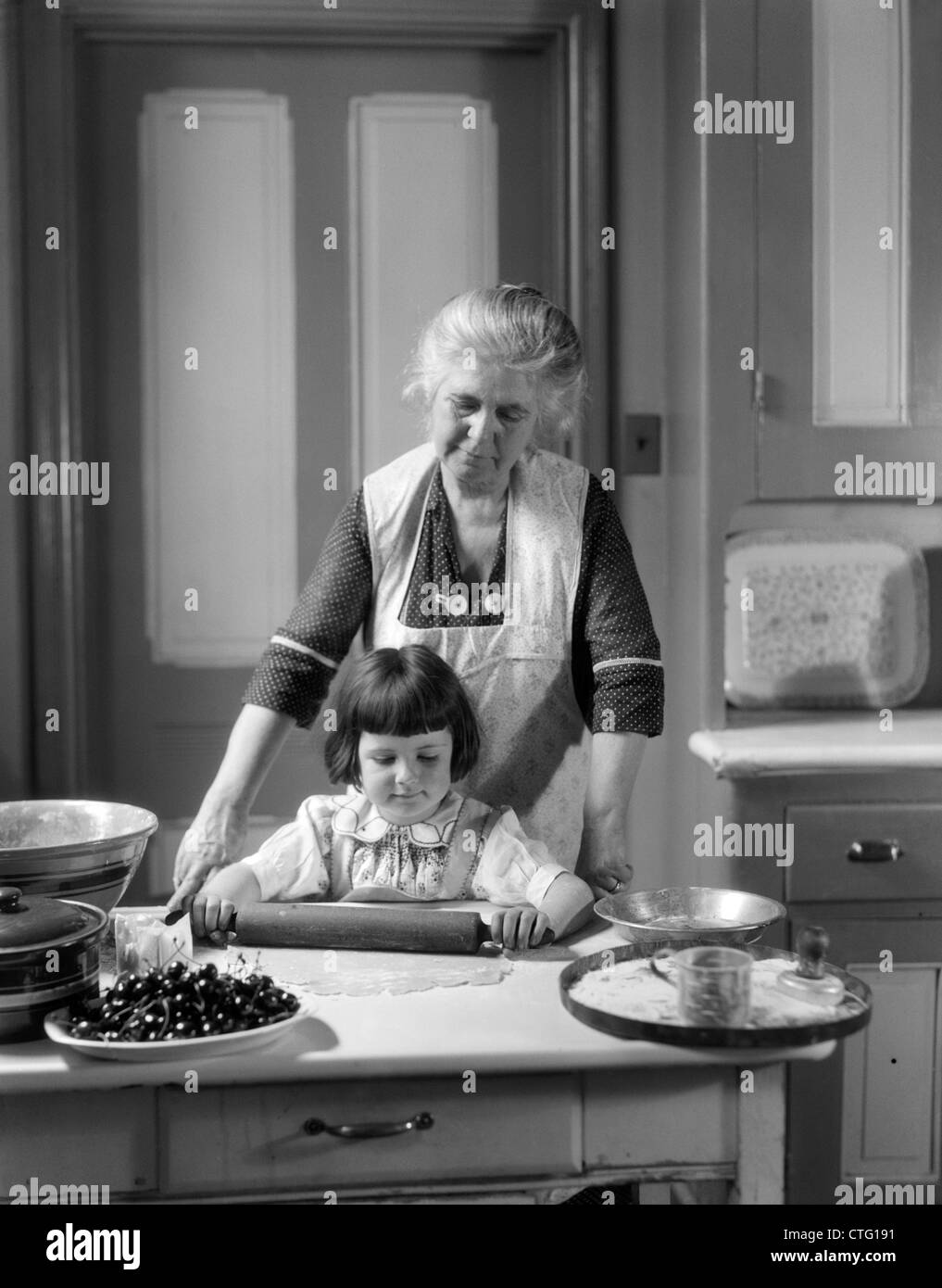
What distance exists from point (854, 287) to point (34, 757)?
212 cm

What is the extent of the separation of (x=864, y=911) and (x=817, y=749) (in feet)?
1.08

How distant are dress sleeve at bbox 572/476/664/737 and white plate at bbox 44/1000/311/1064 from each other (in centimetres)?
96

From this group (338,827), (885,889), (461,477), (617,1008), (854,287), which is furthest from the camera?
(854,287)

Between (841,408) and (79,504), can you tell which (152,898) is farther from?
(841,408)

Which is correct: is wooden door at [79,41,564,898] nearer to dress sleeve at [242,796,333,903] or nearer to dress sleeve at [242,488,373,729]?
dress sleeve at [242,488,373,729]

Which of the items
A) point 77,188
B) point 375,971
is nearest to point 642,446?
point 77,188

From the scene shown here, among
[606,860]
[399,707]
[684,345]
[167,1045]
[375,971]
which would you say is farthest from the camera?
[684,345]

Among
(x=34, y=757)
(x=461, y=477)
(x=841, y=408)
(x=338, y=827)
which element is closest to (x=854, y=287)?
(x=841, y=408)

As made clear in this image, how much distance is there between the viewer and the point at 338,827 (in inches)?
72.6

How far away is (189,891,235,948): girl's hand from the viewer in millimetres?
1609

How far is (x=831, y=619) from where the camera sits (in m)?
3.08

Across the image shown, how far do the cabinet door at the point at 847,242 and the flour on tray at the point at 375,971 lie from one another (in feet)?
5.12

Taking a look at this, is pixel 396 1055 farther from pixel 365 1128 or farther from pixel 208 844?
pixel 208 844

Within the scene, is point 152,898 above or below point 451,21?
below
